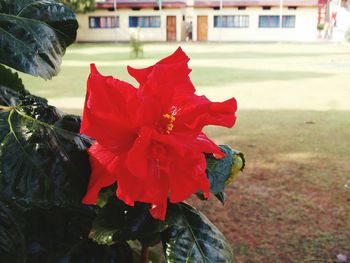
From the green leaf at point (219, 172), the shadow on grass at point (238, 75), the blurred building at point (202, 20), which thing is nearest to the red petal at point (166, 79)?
the green leaf at point (219, 172)

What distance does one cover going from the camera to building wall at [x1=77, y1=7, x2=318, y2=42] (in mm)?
25125

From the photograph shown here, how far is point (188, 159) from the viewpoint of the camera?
1.47ft

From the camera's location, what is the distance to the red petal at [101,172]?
45 centimetres

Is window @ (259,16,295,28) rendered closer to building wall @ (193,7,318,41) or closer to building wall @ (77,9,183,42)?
building wall @ (193,7,318,41)

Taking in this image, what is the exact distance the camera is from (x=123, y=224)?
52cm

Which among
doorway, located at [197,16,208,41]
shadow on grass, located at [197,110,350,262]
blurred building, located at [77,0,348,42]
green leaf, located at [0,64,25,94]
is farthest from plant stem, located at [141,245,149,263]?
doorway, located at [197,16,208,41]

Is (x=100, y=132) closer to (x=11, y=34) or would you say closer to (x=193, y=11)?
(x=11, y=34)

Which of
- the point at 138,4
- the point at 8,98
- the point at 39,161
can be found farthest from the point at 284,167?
the point at 138,4

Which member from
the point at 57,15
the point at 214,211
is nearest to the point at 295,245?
the point at 214,211

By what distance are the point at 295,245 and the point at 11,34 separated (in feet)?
7.56

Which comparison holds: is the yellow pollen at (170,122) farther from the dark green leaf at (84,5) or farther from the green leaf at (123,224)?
the dark green leaf at (84,5)

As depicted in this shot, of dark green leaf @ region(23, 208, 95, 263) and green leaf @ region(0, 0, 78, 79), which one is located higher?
green leaf @ region(0, 0, 78, 79)

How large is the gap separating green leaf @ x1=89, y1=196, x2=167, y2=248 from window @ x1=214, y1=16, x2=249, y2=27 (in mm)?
25774

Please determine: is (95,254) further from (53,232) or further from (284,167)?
(284,167)
